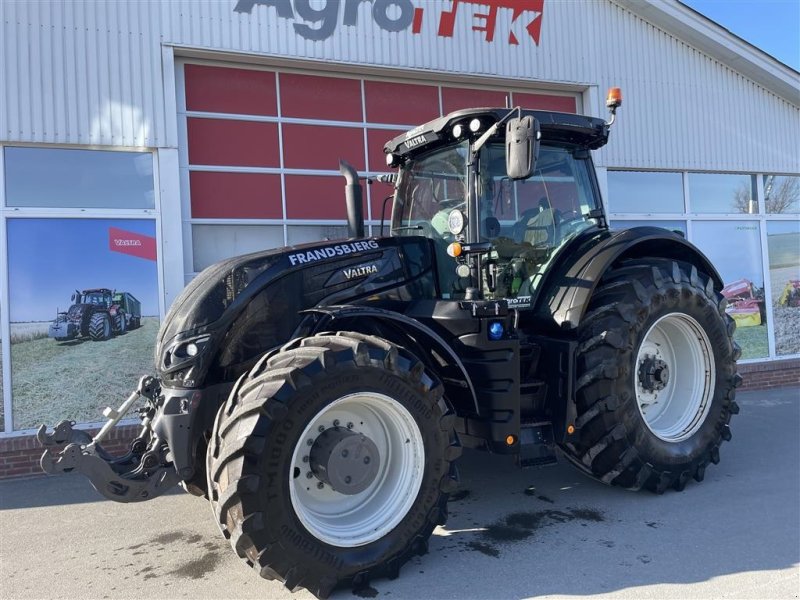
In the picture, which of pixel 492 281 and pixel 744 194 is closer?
pixel 492 281

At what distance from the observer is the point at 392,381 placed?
3.24m

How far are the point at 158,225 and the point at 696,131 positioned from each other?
7646 millimetres

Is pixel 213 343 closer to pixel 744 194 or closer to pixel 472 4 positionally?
pixel 472 4

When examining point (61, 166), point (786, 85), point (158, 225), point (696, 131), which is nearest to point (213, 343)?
point (158, 225)

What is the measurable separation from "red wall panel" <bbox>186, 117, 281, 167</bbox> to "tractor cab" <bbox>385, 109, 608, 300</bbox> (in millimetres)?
2730

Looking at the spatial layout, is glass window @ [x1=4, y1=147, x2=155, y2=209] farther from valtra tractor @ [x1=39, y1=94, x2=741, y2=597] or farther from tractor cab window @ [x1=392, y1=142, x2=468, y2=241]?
tractor cab window @ [x1=392, y1=142, x2=468, y2=241]

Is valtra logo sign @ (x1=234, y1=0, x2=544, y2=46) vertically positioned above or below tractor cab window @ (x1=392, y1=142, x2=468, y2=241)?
above

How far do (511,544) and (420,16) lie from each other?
6.33 meters

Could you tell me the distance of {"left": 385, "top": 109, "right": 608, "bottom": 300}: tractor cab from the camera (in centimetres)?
397

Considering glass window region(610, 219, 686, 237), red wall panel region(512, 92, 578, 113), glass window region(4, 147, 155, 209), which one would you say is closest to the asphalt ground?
glass window region(4, 147, 155, 209)

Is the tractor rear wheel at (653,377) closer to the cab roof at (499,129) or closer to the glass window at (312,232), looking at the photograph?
the cab roof at (499,129)

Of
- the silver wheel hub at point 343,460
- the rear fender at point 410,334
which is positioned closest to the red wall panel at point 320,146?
the rear fender at point 410,334

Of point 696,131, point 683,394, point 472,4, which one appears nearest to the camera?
point 683,394

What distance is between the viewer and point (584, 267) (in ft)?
14.0
